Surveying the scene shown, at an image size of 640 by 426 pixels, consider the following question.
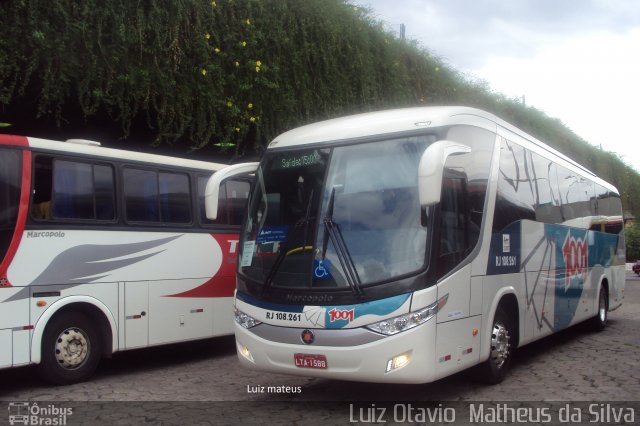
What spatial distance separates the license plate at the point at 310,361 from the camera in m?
6.47

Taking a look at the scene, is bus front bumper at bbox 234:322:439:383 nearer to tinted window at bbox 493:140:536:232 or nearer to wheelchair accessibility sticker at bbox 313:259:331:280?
wheelchair accessibility sticker at bbox 313:259:331:280

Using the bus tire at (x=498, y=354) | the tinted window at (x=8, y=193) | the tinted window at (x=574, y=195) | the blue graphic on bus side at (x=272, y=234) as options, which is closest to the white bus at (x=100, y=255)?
the tinted window at (x=8, y=193)

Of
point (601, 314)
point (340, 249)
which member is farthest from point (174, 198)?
point (601, 314)

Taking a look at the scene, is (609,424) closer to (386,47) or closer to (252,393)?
(252,393)

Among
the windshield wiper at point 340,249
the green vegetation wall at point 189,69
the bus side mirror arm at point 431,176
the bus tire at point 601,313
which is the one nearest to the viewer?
the bus side mirror arm at point 431,176

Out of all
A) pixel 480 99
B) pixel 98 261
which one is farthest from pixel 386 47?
pixel 98 261

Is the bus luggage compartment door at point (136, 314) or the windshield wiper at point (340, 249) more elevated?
the windshield wiper at point (340, 249)

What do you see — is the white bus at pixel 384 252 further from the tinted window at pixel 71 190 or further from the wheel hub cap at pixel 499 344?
the tinted window at pixel 71 190

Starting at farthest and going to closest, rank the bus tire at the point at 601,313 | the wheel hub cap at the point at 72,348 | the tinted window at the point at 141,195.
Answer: the bus tire at the point at 601,313 → the tinted window at the point at 141,195 → the wheel hub cap at the point at 72,348

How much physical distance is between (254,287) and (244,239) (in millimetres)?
686

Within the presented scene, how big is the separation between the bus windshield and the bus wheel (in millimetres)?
8122

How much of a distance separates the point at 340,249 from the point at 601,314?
8.76m

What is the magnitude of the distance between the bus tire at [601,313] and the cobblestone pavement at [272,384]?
7.99 ft

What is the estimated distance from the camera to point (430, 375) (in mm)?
6340
